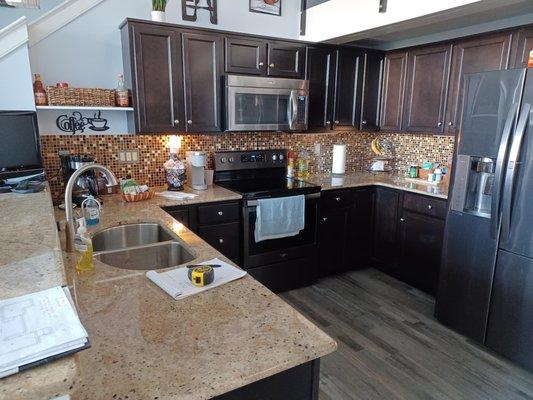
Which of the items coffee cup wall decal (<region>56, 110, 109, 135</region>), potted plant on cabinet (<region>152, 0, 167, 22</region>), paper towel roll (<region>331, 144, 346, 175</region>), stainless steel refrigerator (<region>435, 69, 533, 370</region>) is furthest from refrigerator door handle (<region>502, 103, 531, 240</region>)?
coffee cup wall decal (<region>56, 110, 109, 135</region>)

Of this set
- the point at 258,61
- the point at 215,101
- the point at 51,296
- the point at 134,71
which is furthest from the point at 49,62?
the point at 51,296

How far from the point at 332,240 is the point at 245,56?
1.79 meters

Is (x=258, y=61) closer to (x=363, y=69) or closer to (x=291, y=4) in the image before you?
(x=291, y=4)

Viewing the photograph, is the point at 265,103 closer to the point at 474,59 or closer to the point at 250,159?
the point at 250,159

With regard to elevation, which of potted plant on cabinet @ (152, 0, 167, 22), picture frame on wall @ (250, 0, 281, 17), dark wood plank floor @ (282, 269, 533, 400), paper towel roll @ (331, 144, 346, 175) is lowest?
dark wood plank floor @ (282, 269, 533, 400)

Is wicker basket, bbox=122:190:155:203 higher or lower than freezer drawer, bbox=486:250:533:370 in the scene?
higher

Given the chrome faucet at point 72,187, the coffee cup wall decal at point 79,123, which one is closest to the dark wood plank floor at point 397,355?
the chrome faucet at point 72,187

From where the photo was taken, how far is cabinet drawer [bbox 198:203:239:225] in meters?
2.76

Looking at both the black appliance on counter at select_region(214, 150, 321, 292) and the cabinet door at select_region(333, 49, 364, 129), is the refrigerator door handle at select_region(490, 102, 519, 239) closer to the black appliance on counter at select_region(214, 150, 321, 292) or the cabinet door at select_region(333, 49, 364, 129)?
the black appliance on counter at select_region(214, 150, 321, 292)

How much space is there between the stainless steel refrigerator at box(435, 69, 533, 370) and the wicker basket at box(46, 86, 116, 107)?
98.3 inches

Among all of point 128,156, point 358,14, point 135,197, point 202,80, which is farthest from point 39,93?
point 358,14

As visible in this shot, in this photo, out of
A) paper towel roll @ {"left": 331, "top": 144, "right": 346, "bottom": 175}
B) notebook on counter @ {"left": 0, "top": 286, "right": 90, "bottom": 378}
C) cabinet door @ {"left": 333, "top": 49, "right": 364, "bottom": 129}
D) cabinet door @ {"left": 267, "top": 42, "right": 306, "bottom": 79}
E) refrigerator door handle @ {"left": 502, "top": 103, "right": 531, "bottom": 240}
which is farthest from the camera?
paper towel roll @ {"left": 331, "top": 144, "right": 346, "bottom": 175}

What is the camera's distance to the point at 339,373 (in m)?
2.24

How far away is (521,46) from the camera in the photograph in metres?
2.73
